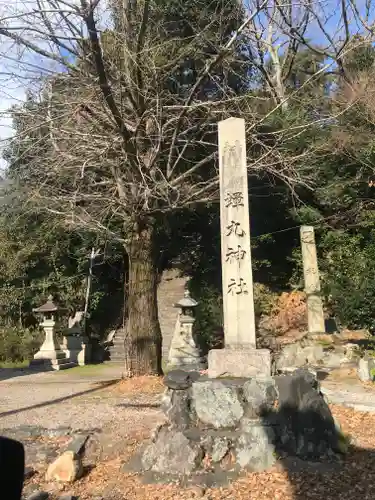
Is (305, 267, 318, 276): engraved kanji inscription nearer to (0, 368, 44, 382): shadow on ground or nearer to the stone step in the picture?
the stone step

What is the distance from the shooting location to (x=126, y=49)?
850 centimetres

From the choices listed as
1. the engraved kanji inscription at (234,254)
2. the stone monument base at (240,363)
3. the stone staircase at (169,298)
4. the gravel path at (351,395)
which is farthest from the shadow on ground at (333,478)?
the stone staircase at (169,298)

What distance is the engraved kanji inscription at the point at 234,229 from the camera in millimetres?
6207

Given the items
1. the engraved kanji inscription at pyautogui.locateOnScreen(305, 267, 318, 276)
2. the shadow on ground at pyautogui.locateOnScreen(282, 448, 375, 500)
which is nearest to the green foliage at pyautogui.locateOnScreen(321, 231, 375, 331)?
the engraved kanji inscription at pyautogui.locateOnScreen(305, 267, 318, 276)

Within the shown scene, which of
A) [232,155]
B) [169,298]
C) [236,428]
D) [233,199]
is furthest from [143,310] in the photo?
[169,298]

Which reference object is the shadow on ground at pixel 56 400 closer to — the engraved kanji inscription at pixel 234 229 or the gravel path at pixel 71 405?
the gravel path at pixel 71 405

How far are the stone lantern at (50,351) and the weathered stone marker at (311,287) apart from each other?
7.82m

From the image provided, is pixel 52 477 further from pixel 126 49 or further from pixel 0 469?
pixel 126 49

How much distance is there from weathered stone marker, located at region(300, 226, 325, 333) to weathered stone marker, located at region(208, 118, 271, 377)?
322 inches

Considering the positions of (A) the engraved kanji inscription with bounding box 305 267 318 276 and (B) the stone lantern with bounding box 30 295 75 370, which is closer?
(A) the engraved kanji inscription with bounding box 305 267 318 276

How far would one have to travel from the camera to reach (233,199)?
6309 mm

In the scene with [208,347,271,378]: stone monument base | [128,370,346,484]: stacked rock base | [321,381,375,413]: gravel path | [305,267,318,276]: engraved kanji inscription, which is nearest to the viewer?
[128,370,346,484]: stacked rock base

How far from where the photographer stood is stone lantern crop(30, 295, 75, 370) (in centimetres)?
1505

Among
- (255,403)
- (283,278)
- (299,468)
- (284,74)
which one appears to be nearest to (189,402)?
(255,403)
